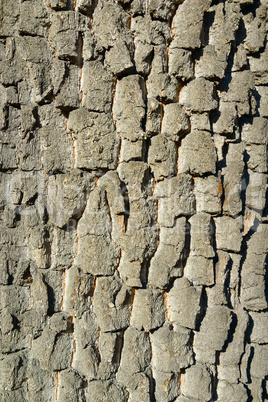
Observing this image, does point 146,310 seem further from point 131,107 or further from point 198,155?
point 131,107

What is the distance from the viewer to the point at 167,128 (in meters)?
1.37

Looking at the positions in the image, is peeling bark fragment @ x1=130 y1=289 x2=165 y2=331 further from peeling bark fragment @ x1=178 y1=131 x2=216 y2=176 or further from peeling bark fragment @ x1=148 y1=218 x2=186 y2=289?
peeling bark fragment @ x1=178 y1=131 x2=216 y2=176

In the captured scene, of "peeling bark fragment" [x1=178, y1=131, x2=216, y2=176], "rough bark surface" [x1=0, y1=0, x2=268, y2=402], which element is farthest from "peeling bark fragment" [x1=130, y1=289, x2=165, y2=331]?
"peeling bark fragment" [x1=178, y1=131, x2=216, y2=176]

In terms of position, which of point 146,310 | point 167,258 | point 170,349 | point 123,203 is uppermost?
point 123,203

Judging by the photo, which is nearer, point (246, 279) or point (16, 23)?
point (16, 23)

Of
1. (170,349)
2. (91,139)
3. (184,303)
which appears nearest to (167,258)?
(184,303)

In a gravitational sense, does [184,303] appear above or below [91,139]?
below

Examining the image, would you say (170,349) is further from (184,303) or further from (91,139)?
(91,139)

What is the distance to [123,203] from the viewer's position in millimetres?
1314

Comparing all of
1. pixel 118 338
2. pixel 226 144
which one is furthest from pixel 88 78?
pixel 118 338

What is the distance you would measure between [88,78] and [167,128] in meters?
0.29

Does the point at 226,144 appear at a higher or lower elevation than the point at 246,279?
higher

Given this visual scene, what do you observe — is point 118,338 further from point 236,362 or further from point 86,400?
point 236,362

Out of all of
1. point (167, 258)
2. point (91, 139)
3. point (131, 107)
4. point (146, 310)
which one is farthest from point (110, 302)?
point (131, 107)
